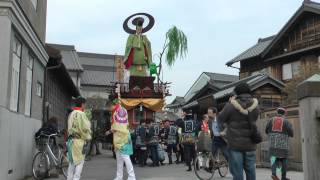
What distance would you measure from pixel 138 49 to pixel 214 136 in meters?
11.9

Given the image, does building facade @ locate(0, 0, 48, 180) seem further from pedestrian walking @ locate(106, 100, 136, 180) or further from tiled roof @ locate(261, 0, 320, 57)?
tiled roof @ locate(261, 0, 320, 57)

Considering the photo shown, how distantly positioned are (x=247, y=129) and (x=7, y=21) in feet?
18.2

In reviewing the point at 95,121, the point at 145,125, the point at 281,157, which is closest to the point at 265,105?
the point at 145,125

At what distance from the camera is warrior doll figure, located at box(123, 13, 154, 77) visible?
2330 centimetres

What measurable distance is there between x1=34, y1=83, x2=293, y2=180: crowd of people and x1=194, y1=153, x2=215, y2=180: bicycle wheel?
33 centimetres

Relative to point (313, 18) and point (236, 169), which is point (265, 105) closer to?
point (313, 18)

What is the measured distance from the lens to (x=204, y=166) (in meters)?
12.3

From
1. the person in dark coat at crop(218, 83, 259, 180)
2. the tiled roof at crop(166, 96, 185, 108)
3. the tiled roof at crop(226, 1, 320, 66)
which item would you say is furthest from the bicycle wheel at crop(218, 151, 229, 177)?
the tiled roof at crop(166, 96, 185, 108)

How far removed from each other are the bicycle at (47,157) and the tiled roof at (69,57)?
41003 mm

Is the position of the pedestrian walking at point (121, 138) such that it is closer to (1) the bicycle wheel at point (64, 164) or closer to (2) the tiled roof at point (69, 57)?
(1) the bicycle wheel at point (64, 164)

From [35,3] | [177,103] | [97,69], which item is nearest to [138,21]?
[35,3]

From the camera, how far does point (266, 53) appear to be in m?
34.3

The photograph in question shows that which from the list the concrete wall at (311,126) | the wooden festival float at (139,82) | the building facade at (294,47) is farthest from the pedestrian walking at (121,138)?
the building facade at (294,47)

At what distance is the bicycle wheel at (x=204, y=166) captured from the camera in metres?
12.1
